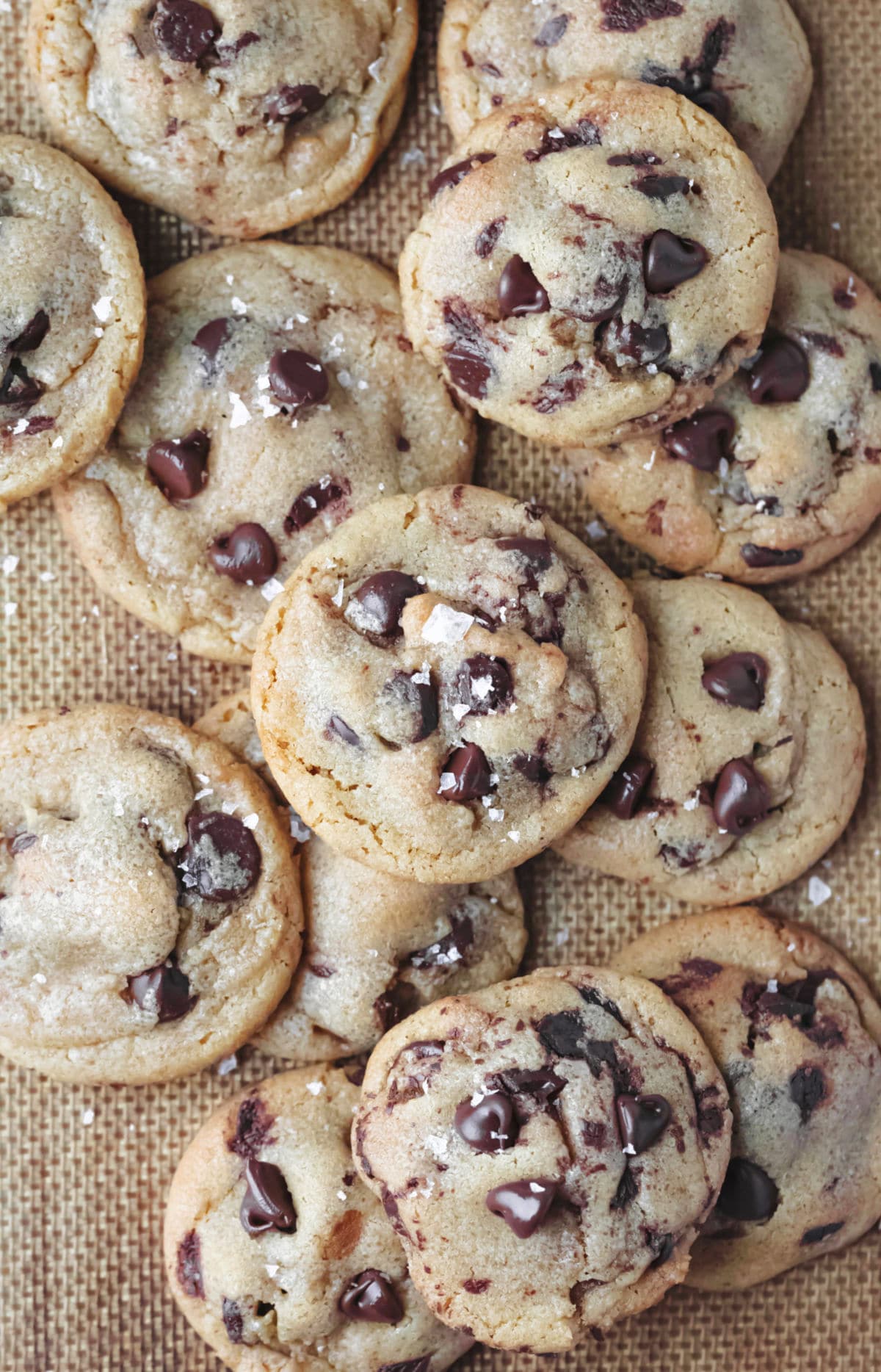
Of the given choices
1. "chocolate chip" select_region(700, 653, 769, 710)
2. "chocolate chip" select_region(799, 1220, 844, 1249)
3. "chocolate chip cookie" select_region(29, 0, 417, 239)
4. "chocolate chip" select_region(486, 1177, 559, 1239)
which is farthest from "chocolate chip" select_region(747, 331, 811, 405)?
"chocolate chip" select_region(799, 1220, 844, 1249)

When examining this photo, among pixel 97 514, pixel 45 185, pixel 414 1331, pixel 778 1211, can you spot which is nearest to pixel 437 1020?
pixel 414 1331

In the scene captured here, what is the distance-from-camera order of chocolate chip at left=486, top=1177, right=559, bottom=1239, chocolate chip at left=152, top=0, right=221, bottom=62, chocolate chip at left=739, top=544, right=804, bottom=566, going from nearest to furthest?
chocolate chip at left=486, top=1177, right=559, bottom=1239, chocolate chip at left=152, top=0, right=221, bottom=62, chocolate chip at left=739, top=544, right=804, bottom=566

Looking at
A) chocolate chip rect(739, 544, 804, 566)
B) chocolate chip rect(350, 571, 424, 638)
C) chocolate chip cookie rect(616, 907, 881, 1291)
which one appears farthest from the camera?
chocolate chip rect(739, 544, 804, 566)

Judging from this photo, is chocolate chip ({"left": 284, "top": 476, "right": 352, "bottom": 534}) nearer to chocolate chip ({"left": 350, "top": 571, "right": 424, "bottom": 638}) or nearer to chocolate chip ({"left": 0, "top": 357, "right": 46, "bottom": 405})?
chocolate chip ({"left": 350, "top": 571, "right": 424, "bottom": 638})

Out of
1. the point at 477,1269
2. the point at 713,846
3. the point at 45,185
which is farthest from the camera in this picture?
the point at 713,846

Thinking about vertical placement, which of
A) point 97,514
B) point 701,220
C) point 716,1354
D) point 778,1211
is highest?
point 701,220

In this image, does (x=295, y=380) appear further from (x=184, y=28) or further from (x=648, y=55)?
(x=648, y=55)

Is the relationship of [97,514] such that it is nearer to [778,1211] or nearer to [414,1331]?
[414,1331]
